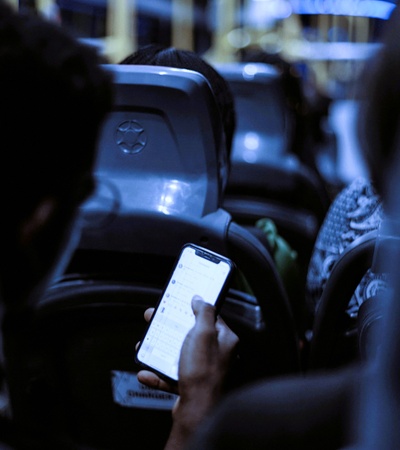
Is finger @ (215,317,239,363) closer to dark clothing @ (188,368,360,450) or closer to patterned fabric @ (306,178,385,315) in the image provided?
dark clothing @ (188,368,360,450)

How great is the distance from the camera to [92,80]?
79 cm

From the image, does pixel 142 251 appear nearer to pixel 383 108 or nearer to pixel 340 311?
pixel 340 311

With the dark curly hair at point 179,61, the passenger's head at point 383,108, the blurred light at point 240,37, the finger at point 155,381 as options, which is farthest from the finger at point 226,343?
the blurred light at point 240,37

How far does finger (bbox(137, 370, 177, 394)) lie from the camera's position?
1.27 metres

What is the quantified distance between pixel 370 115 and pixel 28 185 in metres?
0.33

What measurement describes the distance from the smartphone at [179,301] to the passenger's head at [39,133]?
0.49m

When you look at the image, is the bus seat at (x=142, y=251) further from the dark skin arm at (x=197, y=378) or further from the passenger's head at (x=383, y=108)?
the passenger's head at (x=383, y=108)

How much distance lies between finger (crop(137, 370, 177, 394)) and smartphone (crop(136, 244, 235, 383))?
0.04 feet

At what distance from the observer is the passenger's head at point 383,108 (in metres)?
0.65

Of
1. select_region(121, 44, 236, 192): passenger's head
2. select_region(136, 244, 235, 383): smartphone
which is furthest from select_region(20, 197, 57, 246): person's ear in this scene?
select_region(121, 44, 236, 192): passenger's head

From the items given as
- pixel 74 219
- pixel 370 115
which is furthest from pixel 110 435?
pixel 370 115

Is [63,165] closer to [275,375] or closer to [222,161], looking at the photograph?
[222,161]

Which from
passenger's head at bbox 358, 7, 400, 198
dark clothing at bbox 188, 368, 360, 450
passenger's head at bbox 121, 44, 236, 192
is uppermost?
passenger's head at bbox 358, 7, 400, 198

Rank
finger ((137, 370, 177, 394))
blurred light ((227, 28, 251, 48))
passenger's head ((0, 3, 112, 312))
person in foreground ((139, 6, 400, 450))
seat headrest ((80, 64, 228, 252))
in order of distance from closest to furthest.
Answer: person in foreground ((139, 6, 400, 450))
passenger's head ((0, 3, 112, 312))
finger ((137, 370, 177, 394))
seat headrest ((80, 64, 228, 252))
blurred light ((227, 28, 251, 48))
